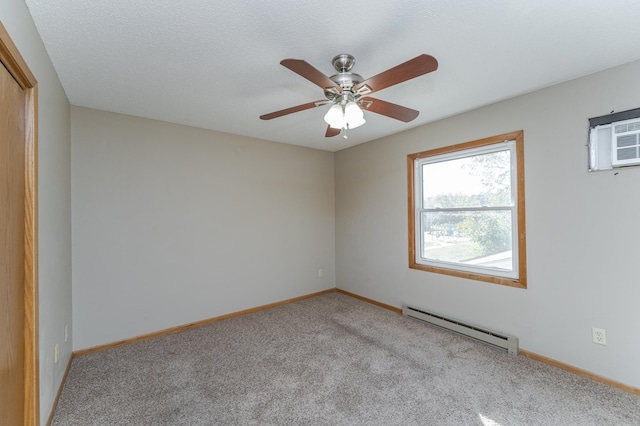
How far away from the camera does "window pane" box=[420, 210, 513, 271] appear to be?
281 cm

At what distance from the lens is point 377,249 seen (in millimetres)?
4000

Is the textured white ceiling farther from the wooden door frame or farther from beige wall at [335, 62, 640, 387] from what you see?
the wooden door frame

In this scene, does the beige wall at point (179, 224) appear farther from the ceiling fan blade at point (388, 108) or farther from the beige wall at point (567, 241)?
the ceiling fan blade at point (388, 108)

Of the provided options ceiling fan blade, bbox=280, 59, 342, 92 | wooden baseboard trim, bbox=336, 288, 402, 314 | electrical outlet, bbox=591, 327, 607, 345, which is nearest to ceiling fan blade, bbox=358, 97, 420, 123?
ceiling fan blade, bbox=280, 59, 342, 92

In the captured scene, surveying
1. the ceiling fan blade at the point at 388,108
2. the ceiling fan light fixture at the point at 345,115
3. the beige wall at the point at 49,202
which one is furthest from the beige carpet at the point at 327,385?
→ the ceiling fan blade at the point at 388,108

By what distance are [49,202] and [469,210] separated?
12.0 feet

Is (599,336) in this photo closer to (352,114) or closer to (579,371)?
(579,371)

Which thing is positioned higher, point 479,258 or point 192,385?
point 479,258

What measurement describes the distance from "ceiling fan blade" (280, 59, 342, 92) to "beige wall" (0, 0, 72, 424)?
1189 mm

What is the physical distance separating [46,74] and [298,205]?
2.99 m

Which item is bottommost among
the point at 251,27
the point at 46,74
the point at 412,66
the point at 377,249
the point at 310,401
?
the point at 310,401

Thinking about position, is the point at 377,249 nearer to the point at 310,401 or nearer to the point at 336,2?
the point at 310,401

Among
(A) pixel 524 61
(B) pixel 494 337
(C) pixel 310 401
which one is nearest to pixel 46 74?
(C) pixel 310 401

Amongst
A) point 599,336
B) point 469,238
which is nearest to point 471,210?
point 469,238
